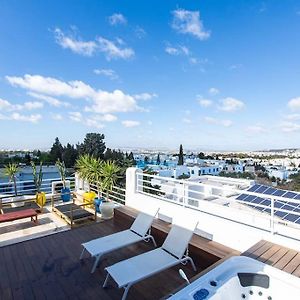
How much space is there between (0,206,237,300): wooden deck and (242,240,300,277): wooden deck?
0.62 m

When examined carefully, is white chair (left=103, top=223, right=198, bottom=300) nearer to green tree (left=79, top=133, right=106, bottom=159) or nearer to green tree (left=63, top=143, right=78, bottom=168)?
green tree (left=63, top=143, right=78, bottom=168)

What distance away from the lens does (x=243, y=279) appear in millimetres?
2674

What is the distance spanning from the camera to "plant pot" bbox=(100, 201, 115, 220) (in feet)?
20.5

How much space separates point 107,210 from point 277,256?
425 cm

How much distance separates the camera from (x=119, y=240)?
410 centimetres

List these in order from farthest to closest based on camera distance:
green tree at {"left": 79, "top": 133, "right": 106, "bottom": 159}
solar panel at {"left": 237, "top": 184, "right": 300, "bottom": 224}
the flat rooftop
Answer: green tree at {"left": 79, "top": 133, "right": 106, "bottom": 159} < solar panel at {"left": 237, "top": 184, "right": 300, "bottom": 224} < the flat rooftop

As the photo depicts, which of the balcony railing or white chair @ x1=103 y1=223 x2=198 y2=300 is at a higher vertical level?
the balcony railing

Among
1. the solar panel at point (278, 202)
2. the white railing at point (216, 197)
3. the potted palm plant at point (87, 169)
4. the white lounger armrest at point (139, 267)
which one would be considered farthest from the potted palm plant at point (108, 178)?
the solar panel at point (278, 202)

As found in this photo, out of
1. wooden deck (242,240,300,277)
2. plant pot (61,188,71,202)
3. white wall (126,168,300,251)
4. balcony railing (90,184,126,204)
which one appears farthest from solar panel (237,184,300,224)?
plant pot (61,188,71,202)

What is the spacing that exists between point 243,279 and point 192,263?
1.15 metres

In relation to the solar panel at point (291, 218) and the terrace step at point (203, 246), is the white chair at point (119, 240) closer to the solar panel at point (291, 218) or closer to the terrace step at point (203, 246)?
the terrace step at point (203, 246)

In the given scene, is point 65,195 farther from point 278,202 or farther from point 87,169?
point 278,202

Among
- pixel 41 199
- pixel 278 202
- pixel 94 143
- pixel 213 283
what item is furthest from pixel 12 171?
pixel 94 143

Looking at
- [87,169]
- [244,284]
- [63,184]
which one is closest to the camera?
[244,284]
